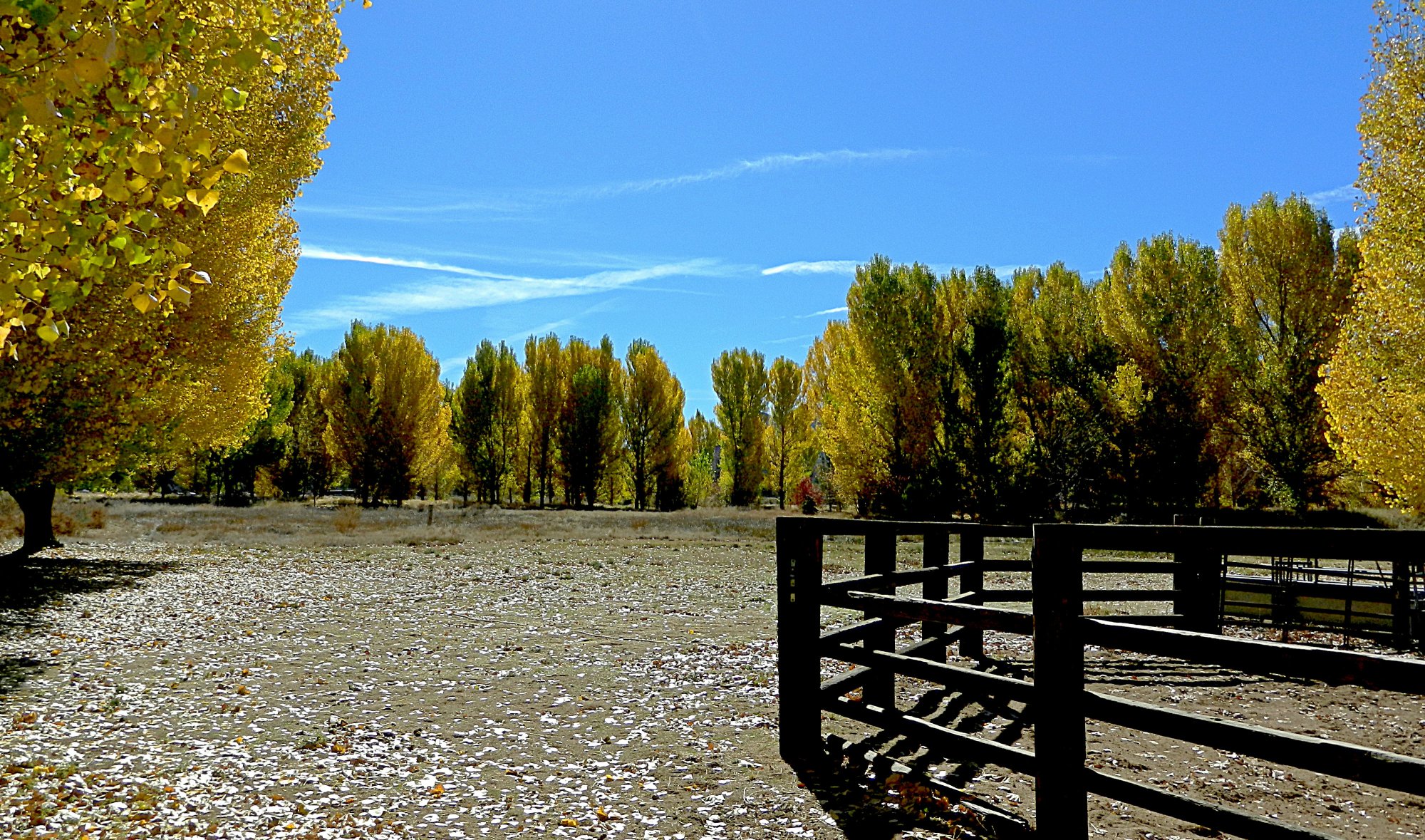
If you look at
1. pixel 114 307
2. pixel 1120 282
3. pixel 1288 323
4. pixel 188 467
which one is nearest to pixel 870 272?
pixel 1120 282

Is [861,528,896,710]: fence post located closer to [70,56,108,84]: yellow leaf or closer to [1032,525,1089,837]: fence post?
[1032,525,1089,837]: fence post

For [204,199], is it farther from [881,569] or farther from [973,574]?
[973,574]

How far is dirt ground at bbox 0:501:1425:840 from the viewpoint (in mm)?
5434

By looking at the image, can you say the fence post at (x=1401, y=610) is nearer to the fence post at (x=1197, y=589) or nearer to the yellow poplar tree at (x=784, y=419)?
the fence post at (x=1197, y=589)

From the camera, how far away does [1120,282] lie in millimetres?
40219

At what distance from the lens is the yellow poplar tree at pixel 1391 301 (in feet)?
45.2

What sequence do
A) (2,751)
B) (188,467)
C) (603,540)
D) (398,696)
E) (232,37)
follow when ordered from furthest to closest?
(188,467), (603,540), (398,696), (2,751), (232,37)

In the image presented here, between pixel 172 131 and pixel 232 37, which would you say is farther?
pixel 232 37

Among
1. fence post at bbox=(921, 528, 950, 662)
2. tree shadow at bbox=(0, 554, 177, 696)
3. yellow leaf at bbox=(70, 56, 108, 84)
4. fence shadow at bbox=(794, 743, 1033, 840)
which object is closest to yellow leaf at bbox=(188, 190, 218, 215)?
yellow leaf at bbox=(70, 56, 108, 84)

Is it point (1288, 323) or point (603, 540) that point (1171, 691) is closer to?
point (603, 540)

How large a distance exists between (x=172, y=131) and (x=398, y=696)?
21.3 feet

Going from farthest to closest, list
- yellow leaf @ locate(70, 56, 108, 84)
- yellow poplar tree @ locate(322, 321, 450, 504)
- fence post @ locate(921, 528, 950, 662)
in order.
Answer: yellow poplar tree @ locate(322, 321, 450, 504)
fence post @ locate(921, 528, 950, 662)
yellow leaf @ locate(70, 56, 108, 84)

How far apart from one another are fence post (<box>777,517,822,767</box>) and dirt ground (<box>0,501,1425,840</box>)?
0.97 ft

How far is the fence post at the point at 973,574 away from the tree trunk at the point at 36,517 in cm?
2130
